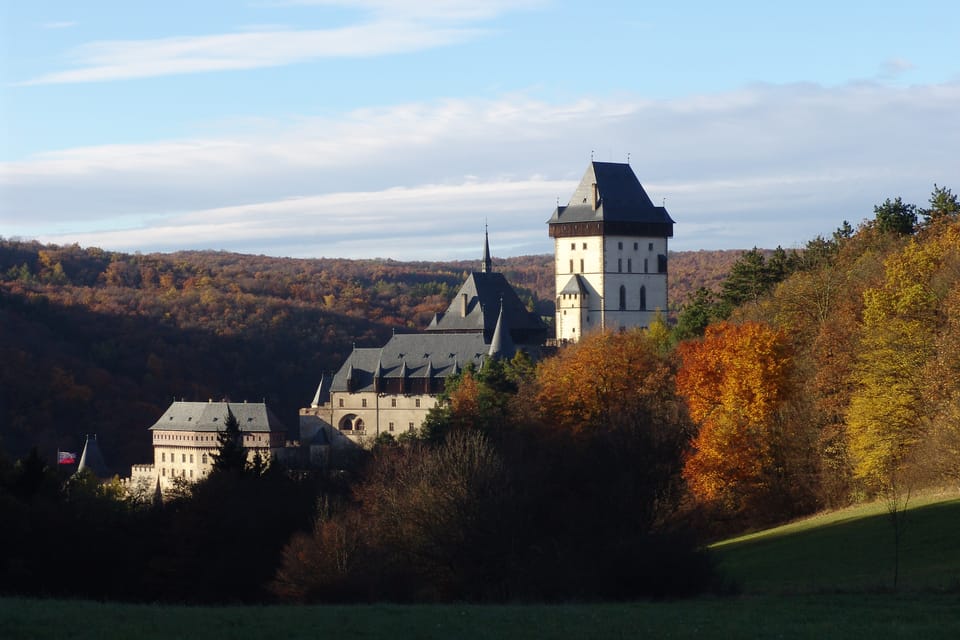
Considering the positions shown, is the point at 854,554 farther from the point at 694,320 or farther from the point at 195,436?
the point at 195,436

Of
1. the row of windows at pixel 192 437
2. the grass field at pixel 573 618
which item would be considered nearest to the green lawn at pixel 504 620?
the grass field at pixel 573 618

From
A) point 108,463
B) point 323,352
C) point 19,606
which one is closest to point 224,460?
point 19,606

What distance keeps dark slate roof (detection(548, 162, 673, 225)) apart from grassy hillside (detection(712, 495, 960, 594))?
67.8 metres

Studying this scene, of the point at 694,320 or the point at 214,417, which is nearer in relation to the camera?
the point at 694,320

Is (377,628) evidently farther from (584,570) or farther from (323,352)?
(323,352)

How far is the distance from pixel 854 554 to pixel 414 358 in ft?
239

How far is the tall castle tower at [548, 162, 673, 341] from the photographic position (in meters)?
111

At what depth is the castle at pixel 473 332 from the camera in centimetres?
10650

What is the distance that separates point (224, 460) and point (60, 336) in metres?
101

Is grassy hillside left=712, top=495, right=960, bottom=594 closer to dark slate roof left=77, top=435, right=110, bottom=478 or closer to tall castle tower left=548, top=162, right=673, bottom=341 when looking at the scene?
tall castle tower left=548, top=162, right=673, bottom=341

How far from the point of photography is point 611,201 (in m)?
113

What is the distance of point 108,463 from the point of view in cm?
12594

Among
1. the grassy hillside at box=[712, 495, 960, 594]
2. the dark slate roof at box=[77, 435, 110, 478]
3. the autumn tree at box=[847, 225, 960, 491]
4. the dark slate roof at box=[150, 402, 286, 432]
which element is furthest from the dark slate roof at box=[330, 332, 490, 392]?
the grassy hillside at box=[712, 495, 960, 594]

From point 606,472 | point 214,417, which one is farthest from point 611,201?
point 606,472
